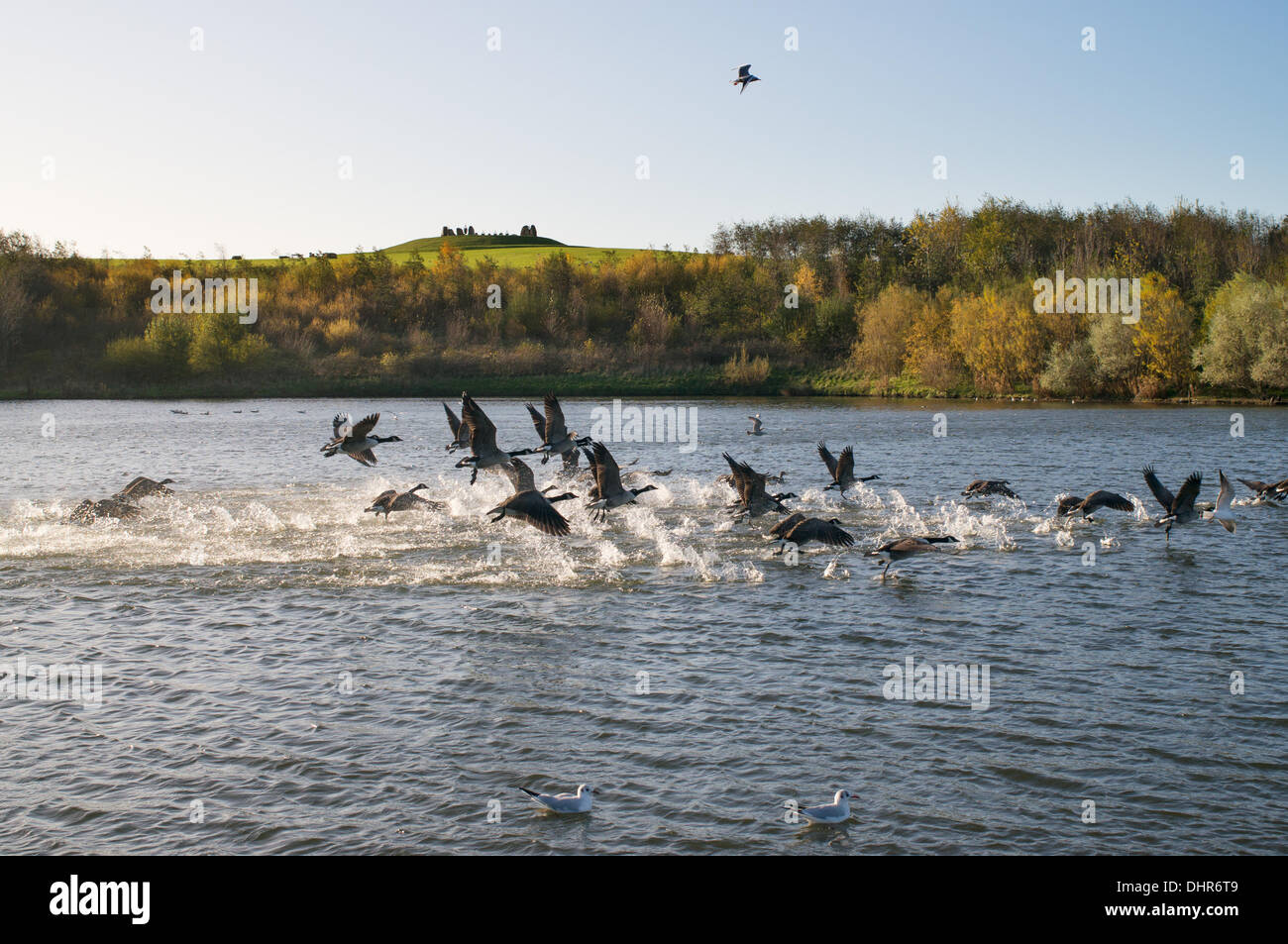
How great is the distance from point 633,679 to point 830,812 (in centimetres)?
411

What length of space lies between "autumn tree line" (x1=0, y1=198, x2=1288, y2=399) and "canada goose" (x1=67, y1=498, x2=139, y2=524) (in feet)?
165

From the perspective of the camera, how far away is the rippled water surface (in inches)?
314

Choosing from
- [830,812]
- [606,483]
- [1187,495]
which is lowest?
[830,812]

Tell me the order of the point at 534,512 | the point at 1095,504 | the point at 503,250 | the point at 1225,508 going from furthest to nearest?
the point at 503,250, the point at 1095,504, the point at 1225,508, the point at 534,512

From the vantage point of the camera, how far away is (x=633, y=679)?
11445mm

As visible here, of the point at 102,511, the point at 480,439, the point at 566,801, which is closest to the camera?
the point at 566,801

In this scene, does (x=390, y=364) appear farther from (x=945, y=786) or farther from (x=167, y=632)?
(x=945, y=786)

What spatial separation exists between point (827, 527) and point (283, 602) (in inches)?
347

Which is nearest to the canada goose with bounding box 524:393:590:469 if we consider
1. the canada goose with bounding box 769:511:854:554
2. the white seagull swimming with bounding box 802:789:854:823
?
the canada goose with bounding box 769:511:854:554

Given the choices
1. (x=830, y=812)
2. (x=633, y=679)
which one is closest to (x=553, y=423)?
(x=633, y=679)

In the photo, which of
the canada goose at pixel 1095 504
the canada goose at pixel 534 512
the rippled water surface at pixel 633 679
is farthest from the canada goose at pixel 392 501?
the canada goose at pixel 1095 504

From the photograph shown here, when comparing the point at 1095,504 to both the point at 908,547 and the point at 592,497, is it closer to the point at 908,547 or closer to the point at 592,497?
the point at 908,547

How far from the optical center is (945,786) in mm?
8492
